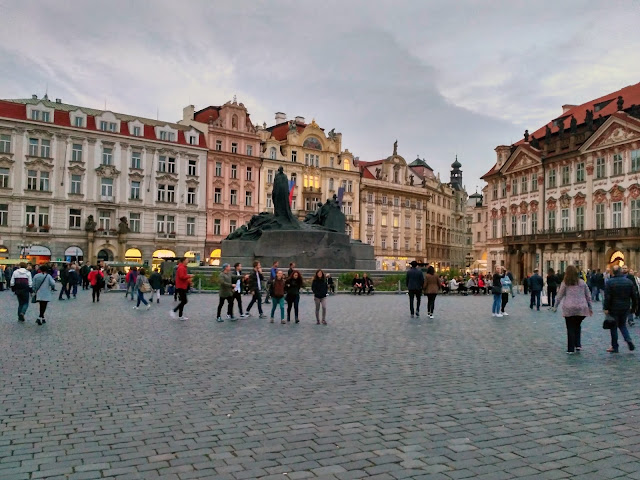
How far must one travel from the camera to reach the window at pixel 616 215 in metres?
47.2

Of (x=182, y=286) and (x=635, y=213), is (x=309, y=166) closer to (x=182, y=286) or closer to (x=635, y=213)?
(x=635, y=213)

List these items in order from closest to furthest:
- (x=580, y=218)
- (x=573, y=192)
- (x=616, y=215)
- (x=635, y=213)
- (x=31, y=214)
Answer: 1. (x=635, y=213)
2. (x=616, y=215)
3. (x=580, y=218)
4. (x=31, y=214)
5. (x=573, y=192)

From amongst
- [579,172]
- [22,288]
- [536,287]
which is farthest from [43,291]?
[579,172]

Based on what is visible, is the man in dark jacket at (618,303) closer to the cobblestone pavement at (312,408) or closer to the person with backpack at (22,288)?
the cobblestone pavement at (312,408)

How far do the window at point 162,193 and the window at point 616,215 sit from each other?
39.6 m

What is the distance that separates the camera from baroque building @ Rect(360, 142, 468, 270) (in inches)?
3041

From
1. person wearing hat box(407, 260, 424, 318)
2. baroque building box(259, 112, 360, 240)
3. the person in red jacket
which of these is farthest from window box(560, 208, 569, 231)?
the person in red jacket

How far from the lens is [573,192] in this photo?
52.0 meters

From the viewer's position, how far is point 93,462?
4508 mm

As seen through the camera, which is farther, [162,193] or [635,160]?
[162,193]

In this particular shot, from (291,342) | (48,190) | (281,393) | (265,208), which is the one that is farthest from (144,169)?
(281,393)

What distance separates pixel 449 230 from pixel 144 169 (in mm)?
53482

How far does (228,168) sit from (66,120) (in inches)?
644

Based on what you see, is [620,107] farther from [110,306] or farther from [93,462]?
[93,462]
